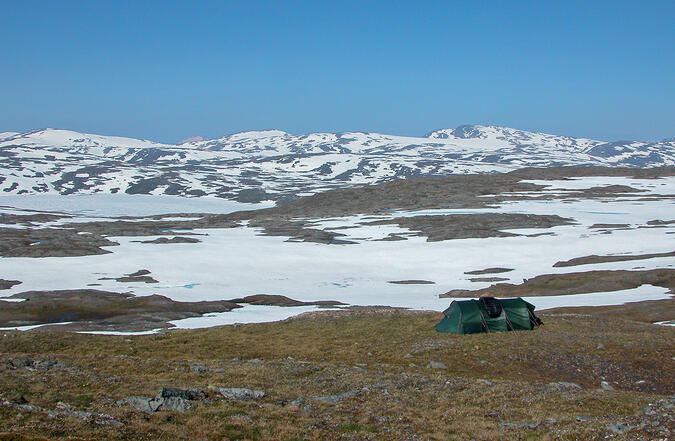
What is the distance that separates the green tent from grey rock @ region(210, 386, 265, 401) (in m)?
20.9

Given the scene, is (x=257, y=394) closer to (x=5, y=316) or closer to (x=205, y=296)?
(x=5, y=316)

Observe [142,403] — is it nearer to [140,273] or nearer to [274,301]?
[274,301]

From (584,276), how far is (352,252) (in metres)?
49.5

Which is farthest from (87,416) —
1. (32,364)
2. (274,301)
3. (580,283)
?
(580,283)

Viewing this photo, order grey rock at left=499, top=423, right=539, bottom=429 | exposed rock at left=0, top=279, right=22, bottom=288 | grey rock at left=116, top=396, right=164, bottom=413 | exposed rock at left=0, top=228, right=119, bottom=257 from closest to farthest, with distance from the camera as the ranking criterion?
grey rock at left=499, top=423, right=539, bottom=429 → grey rock at left=116, top=396, right=164, bottom=413 → exposed rock at left=0, top=279, right=22, bottom=288 → exposed rock at left=0, top=228, right=119, bottom=257

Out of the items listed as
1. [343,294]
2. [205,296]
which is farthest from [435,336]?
[205,296]

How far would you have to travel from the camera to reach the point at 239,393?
23.7 metres

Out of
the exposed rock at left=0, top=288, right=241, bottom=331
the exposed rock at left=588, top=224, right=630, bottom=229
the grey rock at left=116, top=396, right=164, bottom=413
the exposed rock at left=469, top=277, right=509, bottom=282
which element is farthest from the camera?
the exposed rock at left=588, top=224, right=630, bottom=229

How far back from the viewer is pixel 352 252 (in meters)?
114

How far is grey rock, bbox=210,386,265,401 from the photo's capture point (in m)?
23.3

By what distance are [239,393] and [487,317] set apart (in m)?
23.7

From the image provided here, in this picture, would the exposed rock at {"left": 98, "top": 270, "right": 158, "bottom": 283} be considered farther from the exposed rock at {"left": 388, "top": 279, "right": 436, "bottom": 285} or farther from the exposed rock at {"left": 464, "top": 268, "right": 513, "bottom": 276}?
the exposed rock at {"left": 464, "top": 268, "right": 513, "bottom": 276}

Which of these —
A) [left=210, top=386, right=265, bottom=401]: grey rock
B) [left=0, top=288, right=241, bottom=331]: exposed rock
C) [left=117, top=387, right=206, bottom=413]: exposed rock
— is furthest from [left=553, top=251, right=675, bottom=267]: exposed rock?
[left=117, top=387, right=206, bottom=413]: exposed rock

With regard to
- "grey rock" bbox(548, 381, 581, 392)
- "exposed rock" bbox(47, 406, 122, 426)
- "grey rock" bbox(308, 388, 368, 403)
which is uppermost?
"exposed rock" bbox(47, 406, 122, 426)
